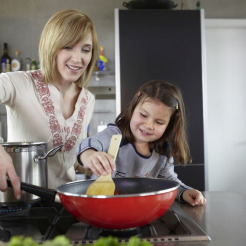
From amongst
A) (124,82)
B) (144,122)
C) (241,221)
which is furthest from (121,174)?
(124,82)

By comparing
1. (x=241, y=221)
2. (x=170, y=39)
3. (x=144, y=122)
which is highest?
(x=170, y=39)

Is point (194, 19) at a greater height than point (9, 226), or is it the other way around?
point (194, 19)

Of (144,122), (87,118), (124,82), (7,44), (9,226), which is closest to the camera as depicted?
(9,226)

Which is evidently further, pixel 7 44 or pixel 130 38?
pixel 7 44

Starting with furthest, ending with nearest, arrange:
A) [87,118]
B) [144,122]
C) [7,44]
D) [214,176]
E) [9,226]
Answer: [214,176] → [7,44] → [87,118] → [144,122] → [9,226]

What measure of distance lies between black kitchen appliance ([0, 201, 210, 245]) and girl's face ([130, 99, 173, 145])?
18.1 inches

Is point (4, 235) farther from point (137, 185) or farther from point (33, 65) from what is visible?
point (33, 65)

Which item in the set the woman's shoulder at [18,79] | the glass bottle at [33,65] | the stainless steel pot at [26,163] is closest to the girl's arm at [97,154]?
the stainless steel pot at [26,163]

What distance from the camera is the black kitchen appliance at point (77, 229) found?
66cm

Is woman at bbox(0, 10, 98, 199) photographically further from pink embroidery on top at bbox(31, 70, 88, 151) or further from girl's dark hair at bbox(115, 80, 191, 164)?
girl's dark hair at bbox(115, 80, 191, 164)

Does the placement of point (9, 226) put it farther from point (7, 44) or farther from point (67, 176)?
→ point (7, 44)

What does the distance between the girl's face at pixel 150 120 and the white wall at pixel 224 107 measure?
2410 millimetres

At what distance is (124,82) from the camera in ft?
9.65

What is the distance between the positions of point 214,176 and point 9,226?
3125mm
